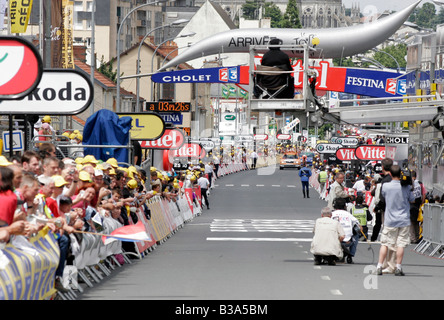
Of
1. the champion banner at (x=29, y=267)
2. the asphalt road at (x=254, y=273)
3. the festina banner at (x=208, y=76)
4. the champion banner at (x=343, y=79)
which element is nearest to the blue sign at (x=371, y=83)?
the champion banner at (x=343, y=79)

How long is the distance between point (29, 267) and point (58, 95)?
171 inches

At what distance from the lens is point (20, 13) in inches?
1334

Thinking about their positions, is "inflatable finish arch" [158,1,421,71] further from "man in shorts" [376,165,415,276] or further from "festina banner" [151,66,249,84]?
"man in shorts" [376,165,415,276]

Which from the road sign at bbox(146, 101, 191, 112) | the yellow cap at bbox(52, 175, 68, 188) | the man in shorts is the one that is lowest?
the man in shorts

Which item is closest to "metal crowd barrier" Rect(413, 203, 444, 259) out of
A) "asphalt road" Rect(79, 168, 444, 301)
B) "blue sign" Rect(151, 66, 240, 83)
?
"asphalt road" Rect(79, 168, 444, 301)

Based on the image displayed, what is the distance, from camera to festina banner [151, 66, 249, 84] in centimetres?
2725

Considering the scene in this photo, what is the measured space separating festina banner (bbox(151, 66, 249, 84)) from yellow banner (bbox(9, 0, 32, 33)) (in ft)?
14.6

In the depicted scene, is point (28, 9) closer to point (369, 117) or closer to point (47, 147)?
point (369, 117)

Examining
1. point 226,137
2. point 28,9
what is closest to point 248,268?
point 28,9

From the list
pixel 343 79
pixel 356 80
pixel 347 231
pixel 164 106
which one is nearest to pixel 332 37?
pixel 343 79

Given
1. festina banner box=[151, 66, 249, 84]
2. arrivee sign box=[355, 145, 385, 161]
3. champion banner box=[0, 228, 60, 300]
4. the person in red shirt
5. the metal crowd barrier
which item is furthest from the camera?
arrivee sign box=[355, 145, 385, 161]

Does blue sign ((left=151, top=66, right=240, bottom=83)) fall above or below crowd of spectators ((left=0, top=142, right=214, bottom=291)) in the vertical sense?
above
